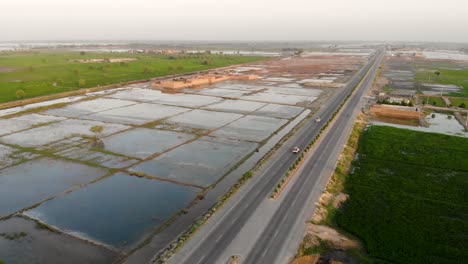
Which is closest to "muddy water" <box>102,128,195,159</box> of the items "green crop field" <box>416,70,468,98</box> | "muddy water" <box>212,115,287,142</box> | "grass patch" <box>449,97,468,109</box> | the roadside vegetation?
"muddy water" <box>212,115,287,142</box>

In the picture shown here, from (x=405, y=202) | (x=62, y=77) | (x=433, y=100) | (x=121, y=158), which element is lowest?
(x=405, y=202)

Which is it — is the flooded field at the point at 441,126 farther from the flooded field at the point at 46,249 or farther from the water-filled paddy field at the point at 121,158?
the flooded field at the point at 46,249

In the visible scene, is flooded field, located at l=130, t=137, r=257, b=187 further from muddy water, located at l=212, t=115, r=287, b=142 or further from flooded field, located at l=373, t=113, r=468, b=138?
flooded field, located at l=373, t=113, r=468, b=138

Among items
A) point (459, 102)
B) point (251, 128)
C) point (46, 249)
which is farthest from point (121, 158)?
point (459, 102)

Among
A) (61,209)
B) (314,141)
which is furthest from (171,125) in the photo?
(61,209)

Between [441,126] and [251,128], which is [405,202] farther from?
[441,126]

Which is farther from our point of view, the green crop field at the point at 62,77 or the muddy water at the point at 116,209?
the green crop field at the point at 62,77

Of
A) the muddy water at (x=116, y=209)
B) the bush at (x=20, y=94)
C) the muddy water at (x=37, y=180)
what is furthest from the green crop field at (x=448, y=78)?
the bush at (x=20, y=94)
